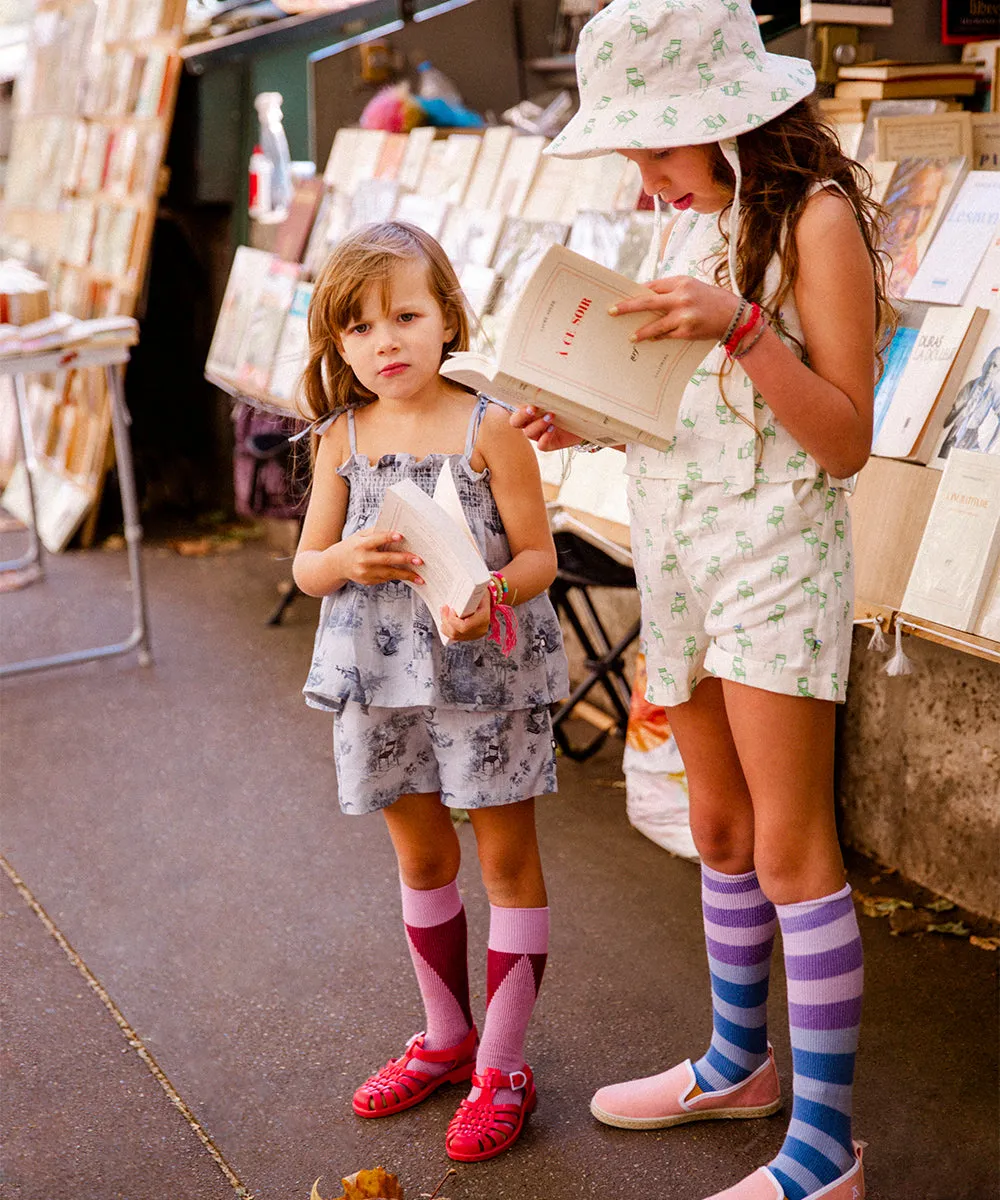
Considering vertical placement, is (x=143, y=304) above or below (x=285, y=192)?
below

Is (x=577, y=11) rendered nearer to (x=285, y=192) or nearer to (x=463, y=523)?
(x=285, y=192)

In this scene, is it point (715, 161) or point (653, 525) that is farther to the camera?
point (653, 525)

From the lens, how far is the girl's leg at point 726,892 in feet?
6.91

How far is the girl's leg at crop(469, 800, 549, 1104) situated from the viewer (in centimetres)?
227

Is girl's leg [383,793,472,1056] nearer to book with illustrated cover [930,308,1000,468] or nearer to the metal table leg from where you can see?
book with illustrated cover [930,308,1000,468]

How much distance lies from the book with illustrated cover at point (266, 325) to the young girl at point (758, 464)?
3.28 meters

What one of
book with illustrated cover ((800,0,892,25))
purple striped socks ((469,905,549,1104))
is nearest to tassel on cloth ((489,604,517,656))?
purple striped socks ((469,905,549,1104))

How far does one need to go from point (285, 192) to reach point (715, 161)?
4449 millimetres

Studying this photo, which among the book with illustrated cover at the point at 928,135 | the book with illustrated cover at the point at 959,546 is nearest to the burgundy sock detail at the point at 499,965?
the book with illustrated cover at the point at 959,546

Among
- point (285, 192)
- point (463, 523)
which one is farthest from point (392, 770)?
point (285, 192)

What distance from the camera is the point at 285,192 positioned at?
19.4 ft

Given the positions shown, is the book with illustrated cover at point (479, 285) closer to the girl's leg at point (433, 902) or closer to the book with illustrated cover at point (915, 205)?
the book with illustrated cover at point (915, 205)

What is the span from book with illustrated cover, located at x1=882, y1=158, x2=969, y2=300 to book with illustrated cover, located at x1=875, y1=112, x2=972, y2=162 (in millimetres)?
43

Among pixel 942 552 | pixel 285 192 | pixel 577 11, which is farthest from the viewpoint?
pixel 285 192
